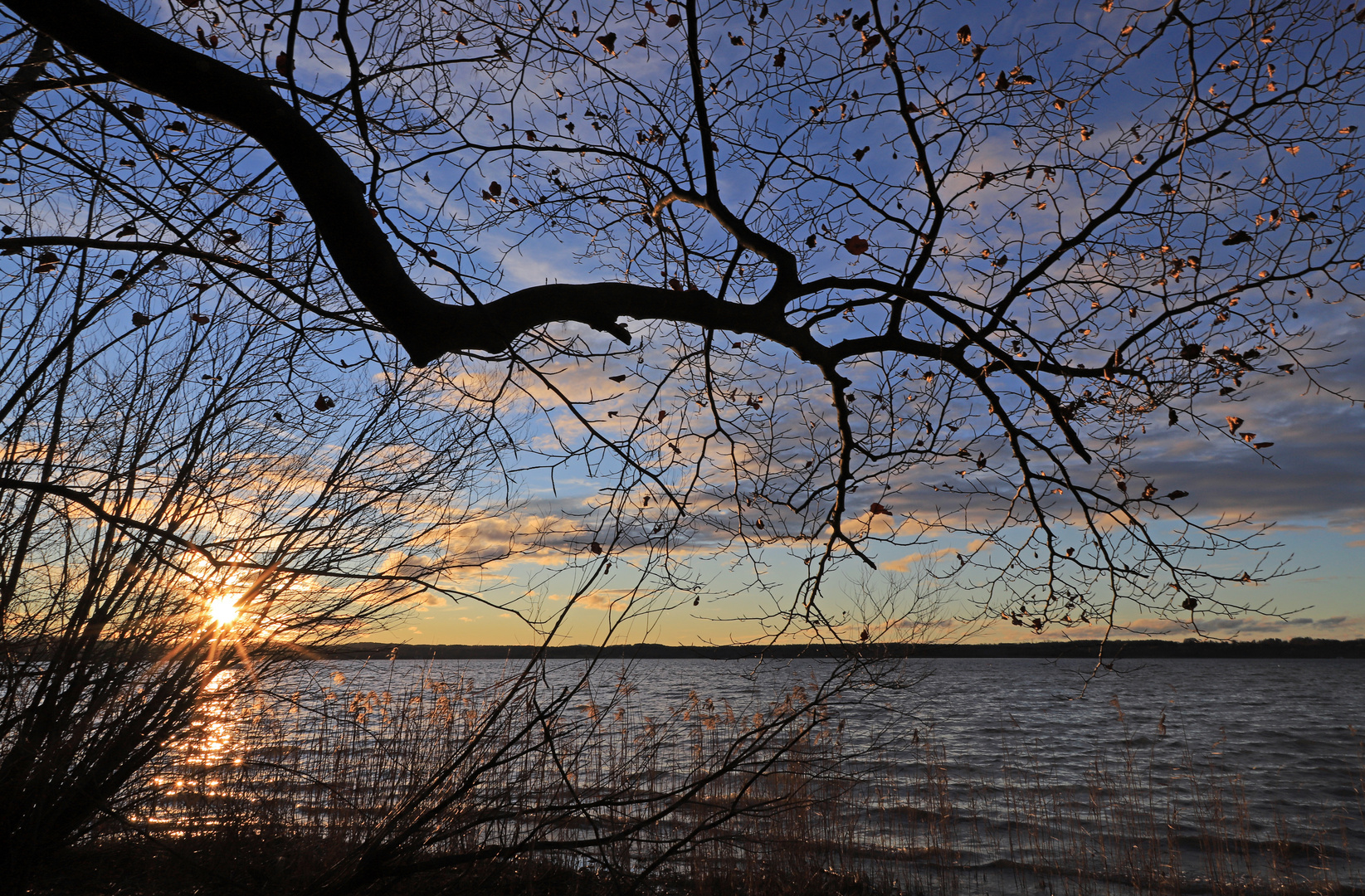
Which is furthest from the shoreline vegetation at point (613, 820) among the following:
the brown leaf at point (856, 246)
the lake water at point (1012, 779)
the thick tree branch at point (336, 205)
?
the brown leaf at point (856, 246)

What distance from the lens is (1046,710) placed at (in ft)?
87.2

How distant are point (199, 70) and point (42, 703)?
8.49 feet

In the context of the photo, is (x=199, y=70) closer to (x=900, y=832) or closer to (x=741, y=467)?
(x=741, y=467)

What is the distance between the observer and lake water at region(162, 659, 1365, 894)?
13.5ft

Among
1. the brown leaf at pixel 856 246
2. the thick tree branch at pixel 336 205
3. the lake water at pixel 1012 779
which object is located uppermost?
the brown leaf at pixel 856 246

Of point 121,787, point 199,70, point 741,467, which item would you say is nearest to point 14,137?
point 199,70

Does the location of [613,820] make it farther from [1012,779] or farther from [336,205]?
[1012,779]

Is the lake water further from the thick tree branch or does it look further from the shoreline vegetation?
the thick tree branch

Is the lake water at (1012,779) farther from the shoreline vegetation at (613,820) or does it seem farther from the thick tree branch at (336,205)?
the thick tree branch at (336,205)

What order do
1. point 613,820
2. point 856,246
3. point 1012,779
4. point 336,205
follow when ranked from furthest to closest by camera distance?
point 1012,779, point 856,246, point 613,820, point 336,205

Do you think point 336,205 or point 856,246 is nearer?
point 336,205

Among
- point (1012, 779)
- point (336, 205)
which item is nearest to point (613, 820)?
point (336, 205)

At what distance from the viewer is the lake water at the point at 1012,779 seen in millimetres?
4117

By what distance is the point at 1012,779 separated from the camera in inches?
454
